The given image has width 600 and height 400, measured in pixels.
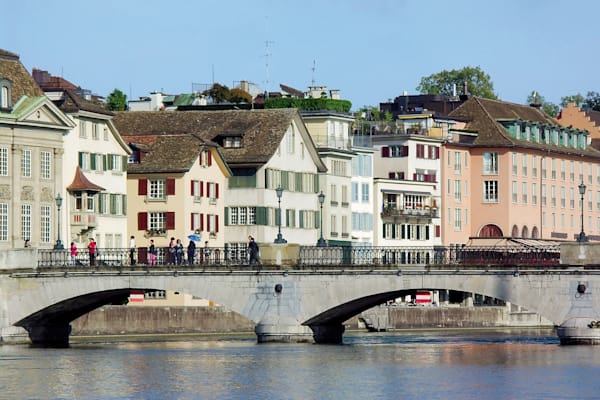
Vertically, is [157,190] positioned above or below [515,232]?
above

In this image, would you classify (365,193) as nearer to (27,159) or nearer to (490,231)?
(490,231)

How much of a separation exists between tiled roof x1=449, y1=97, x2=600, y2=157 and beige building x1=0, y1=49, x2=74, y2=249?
56149 millimetres

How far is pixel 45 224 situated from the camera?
117500 millimetres

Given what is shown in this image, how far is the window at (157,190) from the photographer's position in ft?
432

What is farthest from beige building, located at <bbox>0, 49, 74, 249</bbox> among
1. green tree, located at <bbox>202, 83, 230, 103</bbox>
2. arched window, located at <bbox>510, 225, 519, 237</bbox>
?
arched window, located at <bbox>510, 225, 519, 237</bbox>

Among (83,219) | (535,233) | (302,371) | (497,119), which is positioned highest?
(497,119)

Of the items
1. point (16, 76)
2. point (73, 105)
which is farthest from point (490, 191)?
point (16, 76)

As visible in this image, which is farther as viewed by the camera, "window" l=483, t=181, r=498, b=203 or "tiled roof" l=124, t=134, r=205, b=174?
"window" l=483, t=181, r=498, b=203

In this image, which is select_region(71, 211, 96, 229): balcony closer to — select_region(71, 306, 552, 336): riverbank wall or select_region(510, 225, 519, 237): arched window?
select_region(71, 306, 552, 336): riverbank wall

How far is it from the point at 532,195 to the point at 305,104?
2986 centimetres

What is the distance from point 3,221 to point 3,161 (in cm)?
272

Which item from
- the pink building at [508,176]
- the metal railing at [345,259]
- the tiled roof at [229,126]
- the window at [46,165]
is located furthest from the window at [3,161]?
the pink building at [508,176]

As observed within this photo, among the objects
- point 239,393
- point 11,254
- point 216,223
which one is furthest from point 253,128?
point 239,393

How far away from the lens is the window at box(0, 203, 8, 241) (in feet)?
375
